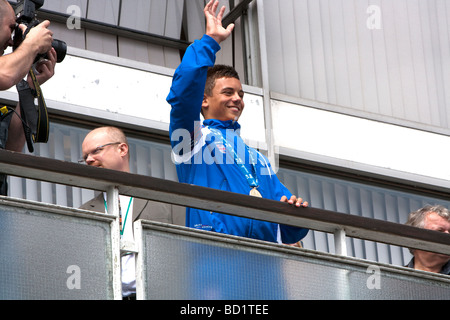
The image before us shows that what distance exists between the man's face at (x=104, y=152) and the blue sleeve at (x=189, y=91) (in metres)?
0.95

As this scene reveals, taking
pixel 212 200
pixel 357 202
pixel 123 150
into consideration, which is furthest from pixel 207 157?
pixel 357 202

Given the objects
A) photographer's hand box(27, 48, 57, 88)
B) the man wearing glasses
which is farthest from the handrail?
photographer's hand box(27, 48, 57, 88)

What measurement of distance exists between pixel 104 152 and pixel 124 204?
57 centimetres

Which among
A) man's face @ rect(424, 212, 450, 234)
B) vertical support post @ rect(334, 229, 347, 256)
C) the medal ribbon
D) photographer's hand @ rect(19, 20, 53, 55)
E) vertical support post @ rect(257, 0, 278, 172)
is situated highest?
vertical support post @ rect(257, 0, 278, 172)

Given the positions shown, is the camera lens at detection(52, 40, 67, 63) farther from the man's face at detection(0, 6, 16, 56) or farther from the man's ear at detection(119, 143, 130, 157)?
the man's ear at detection(119, 143, 130, 157)

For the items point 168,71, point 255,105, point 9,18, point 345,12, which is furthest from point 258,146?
point 9,18

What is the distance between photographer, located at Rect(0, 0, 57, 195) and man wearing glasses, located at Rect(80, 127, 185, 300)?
1.69ft

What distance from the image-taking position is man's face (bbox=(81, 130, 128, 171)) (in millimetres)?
5234

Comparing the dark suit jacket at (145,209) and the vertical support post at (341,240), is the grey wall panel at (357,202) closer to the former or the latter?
the dark suit jacket at (145,209)

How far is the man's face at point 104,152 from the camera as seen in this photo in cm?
523

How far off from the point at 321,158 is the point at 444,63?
5.57 feet

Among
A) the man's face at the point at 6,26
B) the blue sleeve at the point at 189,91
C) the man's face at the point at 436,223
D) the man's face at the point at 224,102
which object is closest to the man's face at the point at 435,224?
the man's face at the point at 436,223

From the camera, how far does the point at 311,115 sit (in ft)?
26.6
